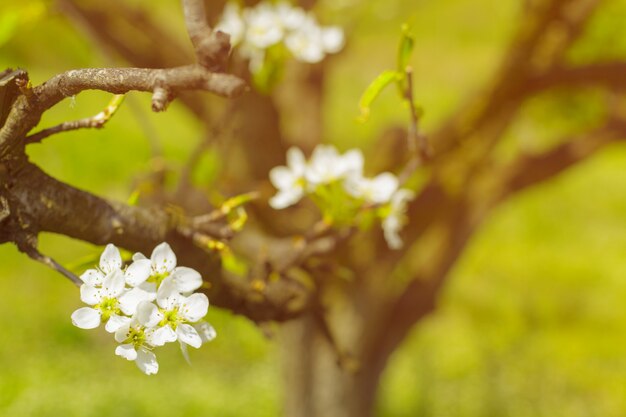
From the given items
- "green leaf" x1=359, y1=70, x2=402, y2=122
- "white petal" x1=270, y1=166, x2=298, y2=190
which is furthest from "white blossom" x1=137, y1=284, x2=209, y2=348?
"white petal" x1=270, y1=166, x2=298, y2=190

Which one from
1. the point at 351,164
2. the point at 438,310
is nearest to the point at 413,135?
the point at 351,164

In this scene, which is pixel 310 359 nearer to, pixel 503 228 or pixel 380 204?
pixel 380 204

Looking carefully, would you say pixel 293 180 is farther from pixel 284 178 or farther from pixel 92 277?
pixel 92 277

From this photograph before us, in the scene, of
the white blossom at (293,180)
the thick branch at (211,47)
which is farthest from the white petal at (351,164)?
the thick branch at (211,47)

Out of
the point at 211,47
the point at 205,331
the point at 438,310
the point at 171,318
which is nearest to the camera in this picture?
the point at 211,47

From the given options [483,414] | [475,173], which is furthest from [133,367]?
[475,173]

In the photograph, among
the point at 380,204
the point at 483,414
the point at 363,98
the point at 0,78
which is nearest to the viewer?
the point at 0,78

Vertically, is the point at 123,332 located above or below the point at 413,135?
below

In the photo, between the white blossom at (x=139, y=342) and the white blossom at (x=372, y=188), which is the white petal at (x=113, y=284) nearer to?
the white blossom at (x=139, y=342)
